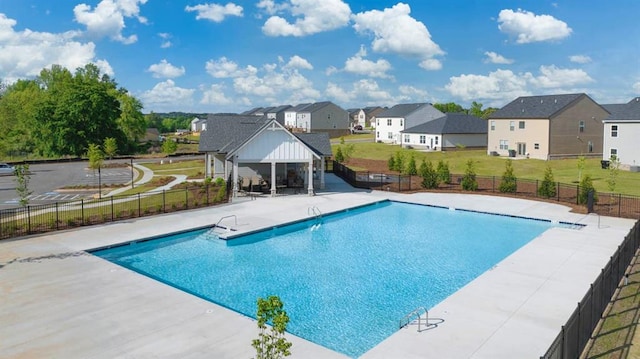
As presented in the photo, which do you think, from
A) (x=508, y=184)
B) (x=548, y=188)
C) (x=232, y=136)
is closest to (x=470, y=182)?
(x=508, y=184)

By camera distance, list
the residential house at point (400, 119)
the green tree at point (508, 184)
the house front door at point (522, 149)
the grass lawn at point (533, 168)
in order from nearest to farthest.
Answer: the green tree at point (508, 184)
the grass lawn at point (533, 168)
the house front door at point (522, 149)
the residential house at point (400, 119)

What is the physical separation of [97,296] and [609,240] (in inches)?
815

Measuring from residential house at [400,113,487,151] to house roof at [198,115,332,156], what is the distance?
32498 millimetres

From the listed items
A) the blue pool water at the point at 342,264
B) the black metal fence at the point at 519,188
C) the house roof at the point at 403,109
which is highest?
the house roof at the point at 403,109

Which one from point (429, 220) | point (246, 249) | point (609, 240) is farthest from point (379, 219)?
point (609, 240)

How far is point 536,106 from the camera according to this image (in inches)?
2266

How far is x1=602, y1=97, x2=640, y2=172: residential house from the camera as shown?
44.5 m

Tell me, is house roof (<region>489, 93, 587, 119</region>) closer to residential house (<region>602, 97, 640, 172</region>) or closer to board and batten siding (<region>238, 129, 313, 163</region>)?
residential house (<region>602, 97, 640, 172</region>)

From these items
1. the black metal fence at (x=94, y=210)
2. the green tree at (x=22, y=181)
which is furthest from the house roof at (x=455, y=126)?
the green tree at (x=22, y=181)

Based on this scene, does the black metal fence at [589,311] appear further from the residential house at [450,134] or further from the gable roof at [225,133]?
the residential house at [450,134]

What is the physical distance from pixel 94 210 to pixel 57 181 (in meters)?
18.9

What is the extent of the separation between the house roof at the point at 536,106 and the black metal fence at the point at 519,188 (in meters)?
20.7

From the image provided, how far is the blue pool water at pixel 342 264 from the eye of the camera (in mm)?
14562

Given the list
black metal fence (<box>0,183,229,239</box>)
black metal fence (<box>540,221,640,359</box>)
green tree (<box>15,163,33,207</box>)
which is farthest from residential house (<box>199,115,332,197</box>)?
black metal fence (<box>540,221,640,359</box>)
